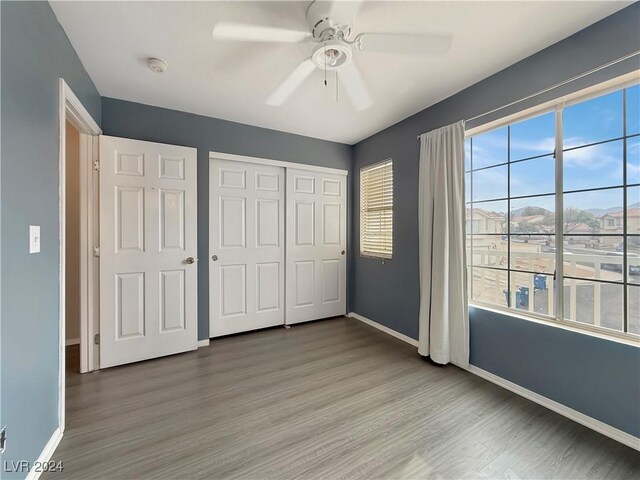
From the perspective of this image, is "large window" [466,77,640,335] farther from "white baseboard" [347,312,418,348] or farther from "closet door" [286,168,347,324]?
"closet door" [286,168,347,324]

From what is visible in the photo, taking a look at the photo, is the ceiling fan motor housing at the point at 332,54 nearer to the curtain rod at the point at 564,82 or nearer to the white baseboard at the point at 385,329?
the curtain rod at the point at 564,82

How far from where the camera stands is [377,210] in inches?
142

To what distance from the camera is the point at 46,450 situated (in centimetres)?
146

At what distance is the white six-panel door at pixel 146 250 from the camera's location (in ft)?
8.06

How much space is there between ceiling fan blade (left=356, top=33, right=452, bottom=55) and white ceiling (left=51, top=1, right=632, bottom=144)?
0.13 metres

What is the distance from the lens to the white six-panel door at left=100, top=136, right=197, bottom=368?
246 centimetres

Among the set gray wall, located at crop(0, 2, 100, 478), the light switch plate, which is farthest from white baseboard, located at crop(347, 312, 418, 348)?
the light switch plate

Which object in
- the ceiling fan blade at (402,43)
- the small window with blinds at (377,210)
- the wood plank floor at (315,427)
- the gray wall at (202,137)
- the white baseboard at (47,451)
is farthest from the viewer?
the small window with blinds at (377,210)

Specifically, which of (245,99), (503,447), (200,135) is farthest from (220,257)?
(503,447)

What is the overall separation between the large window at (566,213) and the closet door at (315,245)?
1.90 metres

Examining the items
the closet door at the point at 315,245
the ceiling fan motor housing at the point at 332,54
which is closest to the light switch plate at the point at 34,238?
the ceiling fan motor housing at the point at 332,54

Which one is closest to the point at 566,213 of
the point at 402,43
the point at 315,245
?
the point at 402,43

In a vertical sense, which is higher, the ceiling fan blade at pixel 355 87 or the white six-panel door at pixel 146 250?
the ceiling fan blade at pixel 355 87

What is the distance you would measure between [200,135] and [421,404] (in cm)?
334
